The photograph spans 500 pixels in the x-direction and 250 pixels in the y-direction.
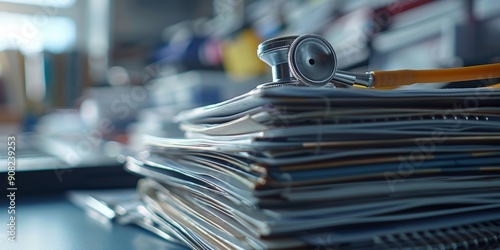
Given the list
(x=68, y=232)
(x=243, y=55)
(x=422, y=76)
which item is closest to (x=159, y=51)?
(x=243, y=55)

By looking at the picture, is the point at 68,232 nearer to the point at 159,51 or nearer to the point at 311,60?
the point at 311,60

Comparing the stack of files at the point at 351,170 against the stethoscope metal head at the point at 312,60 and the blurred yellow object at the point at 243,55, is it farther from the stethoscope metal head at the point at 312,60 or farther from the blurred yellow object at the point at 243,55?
the blurred yellow object at the point at 243,55

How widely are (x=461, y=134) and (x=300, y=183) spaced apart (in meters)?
0.14

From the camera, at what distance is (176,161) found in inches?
17.8

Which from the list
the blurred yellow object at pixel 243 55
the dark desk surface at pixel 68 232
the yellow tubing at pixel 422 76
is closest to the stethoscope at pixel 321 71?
the yellow tubing at pixel 422 76

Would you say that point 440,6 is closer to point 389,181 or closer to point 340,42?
point 340,42

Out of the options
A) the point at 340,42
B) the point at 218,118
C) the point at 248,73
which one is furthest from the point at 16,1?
the point at 218,118

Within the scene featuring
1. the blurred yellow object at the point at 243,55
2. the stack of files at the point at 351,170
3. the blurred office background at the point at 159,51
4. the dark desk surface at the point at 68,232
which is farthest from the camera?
the blurred yellow object at the point at 243,55

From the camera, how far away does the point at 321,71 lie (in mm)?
364

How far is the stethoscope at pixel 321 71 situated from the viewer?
0.36 meters

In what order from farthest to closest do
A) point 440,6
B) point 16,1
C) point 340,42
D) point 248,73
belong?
point 16,1
point 248,73
point 340,42
point 440,6

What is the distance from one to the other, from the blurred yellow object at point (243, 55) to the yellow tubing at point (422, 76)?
3.62 ft

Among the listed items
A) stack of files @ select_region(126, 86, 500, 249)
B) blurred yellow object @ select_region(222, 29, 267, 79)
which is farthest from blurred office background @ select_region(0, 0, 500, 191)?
stack of files @ select_region(126, 86, 500, 249)

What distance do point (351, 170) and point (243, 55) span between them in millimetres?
1293
